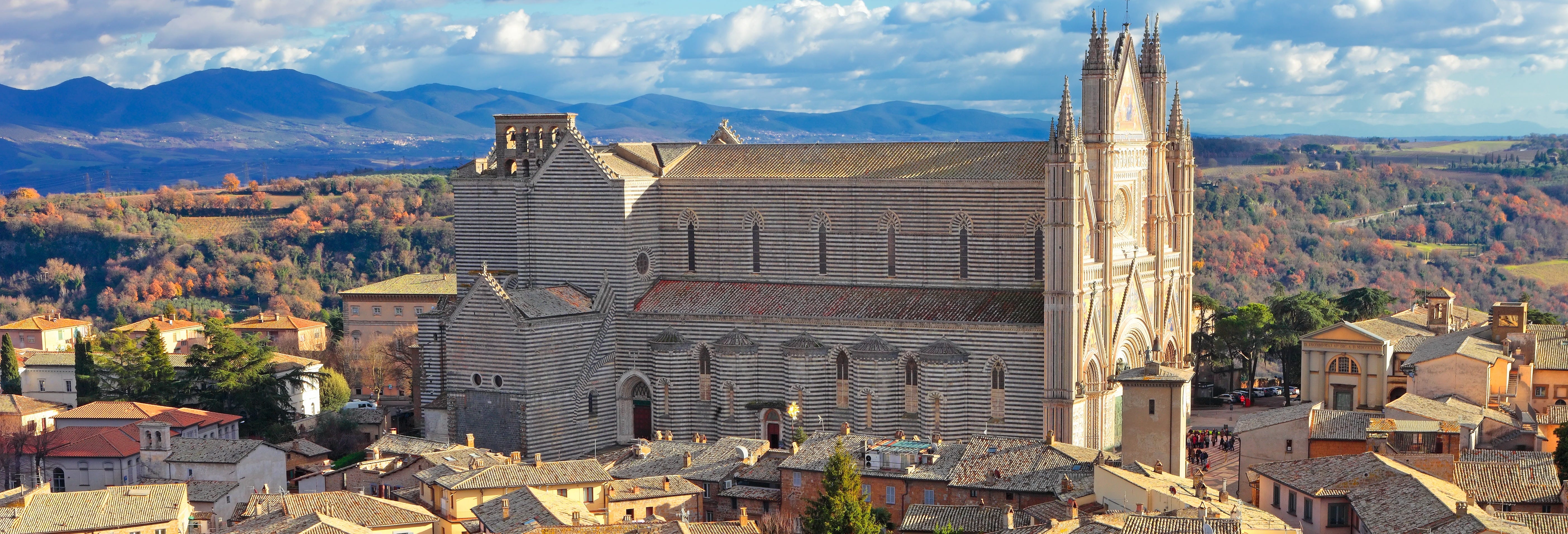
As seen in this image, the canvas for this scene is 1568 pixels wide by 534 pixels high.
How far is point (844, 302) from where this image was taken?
1981 inches

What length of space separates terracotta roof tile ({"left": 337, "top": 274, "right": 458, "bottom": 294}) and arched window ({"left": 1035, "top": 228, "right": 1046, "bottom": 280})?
110 ft

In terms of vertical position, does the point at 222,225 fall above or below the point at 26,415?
above

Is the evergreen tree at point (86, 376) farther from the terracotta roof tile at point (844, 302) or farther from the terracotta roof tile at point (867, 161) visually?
the terracotta roof tile at point (867, 161)

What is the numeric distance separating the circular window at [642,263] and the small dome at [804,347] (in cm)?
525

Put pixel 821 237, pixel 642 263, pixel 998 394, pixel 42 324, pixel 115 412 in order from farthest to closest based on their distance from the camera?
pixel 42 324 < pixel 115 412 < pixel 642 263 < pixel 821 237 < pixel 998 394

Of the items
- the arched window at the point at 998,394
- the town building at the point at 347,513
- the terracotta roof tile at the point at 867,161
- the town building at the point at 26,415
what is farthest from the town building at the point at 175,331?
the arched window at the point at 998,394

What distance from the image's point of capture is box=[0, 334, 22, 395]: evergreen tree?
65.7 m

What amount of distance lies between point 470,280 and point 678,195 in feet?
22.1

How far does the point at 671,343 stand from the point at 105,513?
15224 mm

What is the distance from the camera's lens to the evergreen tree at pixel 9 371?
216 feet

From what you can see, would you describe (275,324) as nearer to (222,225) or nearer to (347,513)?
(347,513)

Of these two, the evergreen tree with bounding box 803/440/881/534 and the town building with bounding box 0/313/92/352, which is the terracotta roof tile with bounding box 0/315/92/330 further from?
the evergreen tree with bounding box 803/440/881/534

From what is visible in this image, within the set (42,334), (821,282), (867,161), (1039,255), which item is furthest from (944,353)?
(42,334)

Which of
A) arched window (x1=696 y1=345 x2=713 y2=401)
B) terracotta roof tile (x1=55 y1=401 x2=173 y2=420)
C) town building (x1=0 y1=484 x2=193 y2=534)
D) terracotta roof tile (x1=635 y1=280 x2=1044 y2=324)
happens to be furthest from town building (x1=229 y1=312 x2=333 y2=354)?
town building (x1=0 y1=484 x2=193 y2=534)
